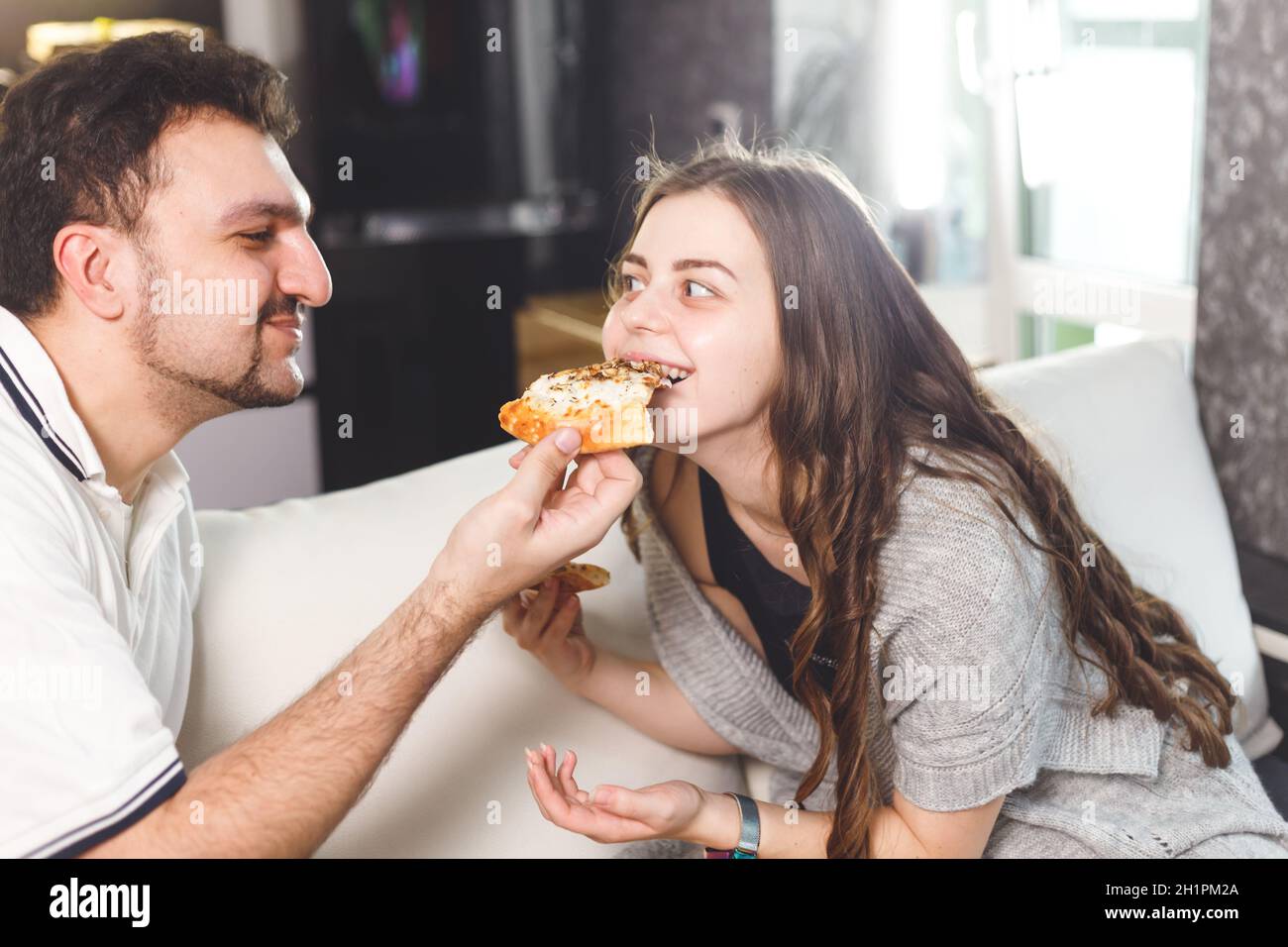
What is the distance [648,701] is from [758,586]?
213mm

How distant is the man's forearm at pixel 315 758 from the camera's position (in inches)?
44.0

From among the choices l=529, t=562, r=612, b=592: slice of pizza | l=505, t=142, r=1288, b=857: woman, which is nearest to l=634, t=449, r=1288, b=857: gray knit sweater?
l=505, t=142, r=1288, b=857: woman

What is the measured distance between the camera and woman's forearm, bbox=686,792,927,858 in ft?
4.87

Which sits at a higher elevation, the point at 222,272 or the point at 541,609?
the point at 222,272

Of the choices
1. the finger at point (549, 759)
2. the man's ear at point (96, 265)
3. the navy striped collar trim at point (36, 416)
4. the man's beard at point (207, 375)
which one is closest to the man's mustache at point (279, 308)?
Answer: the man's beard at point (207, 375)

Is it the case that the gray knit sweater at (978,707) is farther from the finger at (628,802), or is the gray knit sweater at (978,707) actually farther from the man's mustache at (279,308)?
the man's mustache at (279,308)

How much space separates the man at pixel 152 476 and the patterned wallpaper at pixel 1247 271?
141cm

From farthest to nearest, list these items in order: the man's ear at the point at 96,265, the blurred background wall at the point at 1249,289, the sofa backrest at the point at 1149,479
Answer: the blurred background wall at the point at 1249,289, the sofa backrest at the point at 1149,479, the man's ear at the point at 96,265

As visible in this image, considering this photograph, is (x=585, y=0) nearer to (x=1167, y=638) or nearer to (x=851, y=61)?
(x=851, y=61)

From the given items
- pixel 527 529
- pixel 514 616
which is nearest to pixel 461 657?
pixel 514 616

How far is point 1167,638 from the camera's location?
6.05 ft

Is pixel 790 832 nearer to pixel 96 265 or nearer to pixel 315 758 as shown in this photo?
pixel 315 758

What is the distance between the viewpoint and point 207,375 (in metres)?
1.43

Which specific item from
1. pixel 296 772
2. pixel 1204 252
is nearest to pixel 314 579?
pixel 296 772
